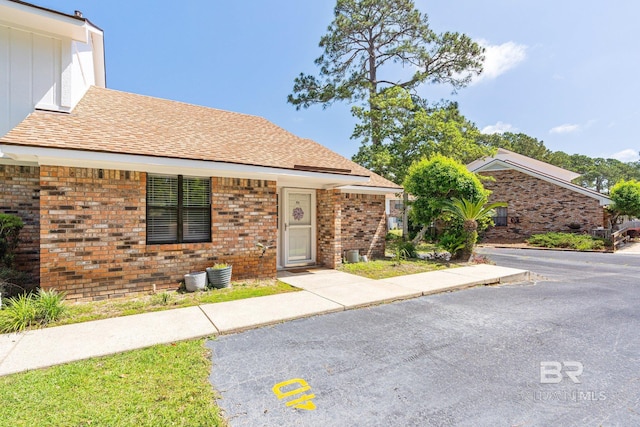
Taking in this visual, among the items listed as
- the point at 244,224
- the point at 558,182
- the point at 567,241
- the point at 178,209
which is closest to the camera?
the point at 178,209

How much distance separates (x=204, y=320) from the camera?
15.5ft

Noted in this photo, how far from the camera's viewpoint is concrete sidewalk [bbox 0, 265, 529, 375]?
143 inches

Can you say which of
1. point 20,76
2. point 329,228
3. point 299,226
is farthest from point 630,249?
point 20,76

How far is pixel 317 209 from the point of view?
9.80 meters

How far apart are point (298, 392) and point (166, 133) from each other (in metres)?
6.67

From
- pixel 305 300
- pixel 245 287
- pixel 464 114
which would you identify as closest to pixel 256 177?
pixel 245 287

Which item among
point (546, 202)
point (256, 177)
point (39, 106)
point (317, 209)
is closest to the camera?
point (39, 106)

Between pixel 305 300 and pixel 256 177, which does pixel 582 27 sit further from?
pixel 305 300

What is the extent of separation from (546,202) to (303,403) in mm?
22399

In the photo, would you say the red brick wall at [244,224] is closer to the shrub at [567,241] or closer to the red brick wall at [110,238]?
the red brick wall at [110,238]

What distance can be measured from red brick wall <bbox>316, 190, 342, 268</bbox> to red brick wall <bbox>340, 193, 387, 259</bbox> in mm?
1106

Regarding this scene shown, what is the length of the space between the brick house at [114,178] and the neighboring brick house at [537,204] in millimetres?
16874

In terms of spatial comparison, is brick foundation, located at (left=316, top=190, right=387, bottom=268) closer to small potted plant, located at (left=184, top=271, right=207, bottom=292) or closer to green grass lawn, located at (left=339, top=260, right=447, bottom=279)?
green grass lawn, located at (left=339, top=260, right=447, bottom=279)

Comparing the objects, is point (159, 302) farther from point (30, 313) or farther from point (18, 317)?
point (18, 317)
